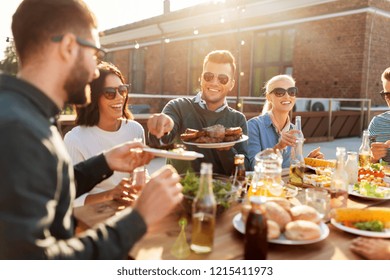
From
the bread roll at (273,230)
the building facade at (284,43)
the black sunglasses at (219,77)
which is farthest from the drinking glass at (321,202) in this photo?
the building facade at (284,43)

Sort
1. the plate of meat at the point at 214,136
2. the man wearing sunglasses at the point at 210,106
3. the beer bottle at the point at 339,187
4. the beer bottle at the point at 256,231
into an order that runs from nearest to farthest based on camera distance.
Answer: the beer bottle at the point at 256,231 → the beer bottle at the point at 339,187 → the plate of meat at the point at 214,136 → the man wearing sunglasses at the point at 210,106

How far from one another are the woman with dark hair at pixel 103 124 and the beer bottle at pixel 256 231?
159 cm

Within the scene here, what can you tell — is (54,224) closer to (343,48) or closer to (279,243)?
(279,243)

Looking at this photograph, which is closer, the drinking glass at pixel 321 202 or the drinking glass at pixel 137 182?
the drinking glass at pixel 321 202

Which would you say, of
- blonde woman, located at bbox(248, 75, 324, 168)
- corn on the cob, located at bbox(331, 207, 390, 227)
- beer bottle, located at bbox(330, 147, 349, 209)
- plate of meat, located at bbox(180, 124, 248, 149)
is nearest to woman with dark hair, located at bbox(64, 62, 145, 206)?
plate of meat, located at bbox(180, 124, 248, 149)

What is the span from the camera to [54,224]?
1320 millimetres

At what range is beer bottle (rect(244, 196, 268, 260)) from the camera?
132cm

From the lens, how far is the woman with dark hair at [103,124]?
2.78m

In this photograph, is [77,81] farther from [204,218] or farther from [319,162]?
[319,162]

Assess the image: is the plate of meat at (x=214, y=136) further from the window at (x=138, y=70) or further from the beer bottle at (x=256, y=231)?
the window at (x=138, y=70)

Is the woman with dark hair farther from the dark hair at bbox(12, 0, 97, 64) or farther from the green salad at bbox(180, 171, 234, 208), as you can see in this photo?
the dark hair at bbox(12, 0, 97, 64)

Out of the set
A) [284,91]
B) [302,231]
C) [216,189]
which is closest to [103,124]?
[216,189]
